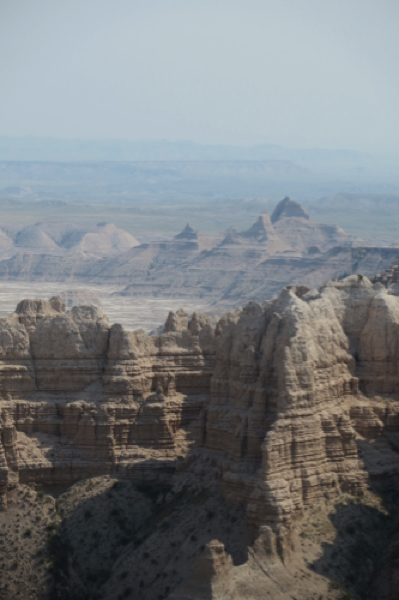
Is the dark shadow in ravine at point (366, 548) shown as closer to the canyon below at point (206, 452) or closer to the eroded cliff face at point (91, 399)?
the canyon below at point (206, 452)

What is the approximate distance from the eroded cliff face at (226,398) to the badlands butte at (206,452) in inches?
3.5

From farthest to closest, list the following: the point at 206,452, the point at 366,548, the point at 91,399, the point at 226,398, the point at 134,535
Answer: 1. the point at 91,399
2. the point at 206,452
3. the point at 226,398
4. the point at 134,535
5. the point at 366,548

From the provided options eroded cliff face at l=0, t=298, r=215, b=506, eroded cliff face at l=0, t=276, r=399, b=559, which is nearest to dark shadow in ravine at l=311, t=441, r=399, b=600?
eroded cliff face at l=0, t=276, r=399, b=559

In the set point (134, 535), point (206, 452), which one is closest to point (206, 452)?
point (206, 452)

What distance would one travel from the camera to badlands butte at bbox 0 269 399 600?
64500 millimetres

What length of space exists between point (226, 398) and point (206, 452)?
3121mm

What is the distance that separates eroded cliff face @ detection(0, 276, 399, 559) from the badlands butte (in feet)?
0.29

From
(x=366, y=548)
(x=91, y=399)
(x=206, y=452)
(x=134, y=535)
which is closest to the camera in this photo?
(x=366, y=548)

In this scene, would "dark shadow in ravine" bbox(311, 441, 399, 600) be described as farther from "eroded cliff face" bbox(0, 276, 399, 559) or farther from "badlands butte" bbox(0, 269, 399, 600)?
"eroded cliff face" bbox(0, 276, 399, 559)

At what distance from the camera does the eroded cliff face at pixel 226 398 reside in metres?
67.7

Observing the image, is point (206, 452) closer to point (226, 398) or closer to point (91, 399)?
point (226, 398)

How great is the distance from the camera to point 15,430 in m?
76.2

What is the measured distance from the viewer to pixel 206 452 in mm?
74250

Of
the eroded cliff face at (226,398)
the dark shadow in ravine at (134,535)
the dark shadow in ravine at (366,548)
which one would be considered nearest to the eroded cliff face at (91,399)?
the eroded cliff face at (226,398)
